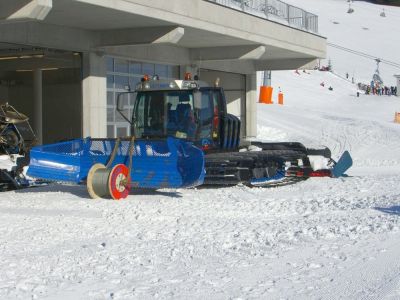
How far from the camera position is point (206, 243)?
8.39m

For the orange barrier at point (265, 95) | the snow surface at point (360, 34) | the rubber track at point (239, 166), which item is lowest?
the rubber track at point (239, 166)

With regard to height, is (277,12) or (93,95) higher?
(277,12)

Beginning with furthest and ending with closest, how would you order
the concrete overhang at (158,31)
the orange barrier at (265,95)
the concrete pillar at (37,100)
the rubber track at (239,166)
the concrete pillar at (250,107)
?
1. the orange barrier at (265,95)
2. the concrete pillar at (250,107)
3. the concrete pillar at (37,100)
4. the concrete overhang at (158,31)
5. the rubber track at (239,166)

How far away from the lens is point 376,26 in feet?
326

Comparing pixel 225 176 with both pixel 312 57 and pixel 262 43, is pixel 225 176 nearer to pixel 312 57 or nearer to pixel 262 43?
pixel 262 43

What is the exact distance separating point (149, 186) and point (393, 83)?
194 feet

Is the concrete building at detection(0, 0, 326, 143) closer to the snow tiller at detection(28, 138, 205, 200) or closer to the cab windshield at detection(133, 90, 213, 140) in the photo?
the cab windshield at detection(133, 90, 213, 140)

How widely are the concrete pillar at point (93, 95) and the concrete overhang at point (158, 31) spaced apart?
0.39 m

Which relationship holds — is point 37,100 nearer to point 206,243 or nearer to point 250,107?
point 250,107

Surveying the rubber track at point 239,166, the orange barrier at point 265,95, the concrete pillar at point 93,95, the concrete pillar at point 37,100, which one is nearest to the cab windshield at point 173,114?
the rubber track at point 239,166

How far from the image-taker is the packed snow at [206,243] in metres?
6.42

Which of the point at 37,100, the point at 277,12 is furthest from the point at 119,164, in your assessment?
the point at 277,12

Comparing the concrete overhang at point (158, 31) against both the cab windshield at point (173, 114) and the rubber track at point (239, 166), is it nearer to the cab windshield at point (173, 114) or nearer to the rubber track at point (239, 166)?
the cab windshield at point (173, 114)

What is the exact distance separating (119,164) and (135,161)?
0.51 metres
